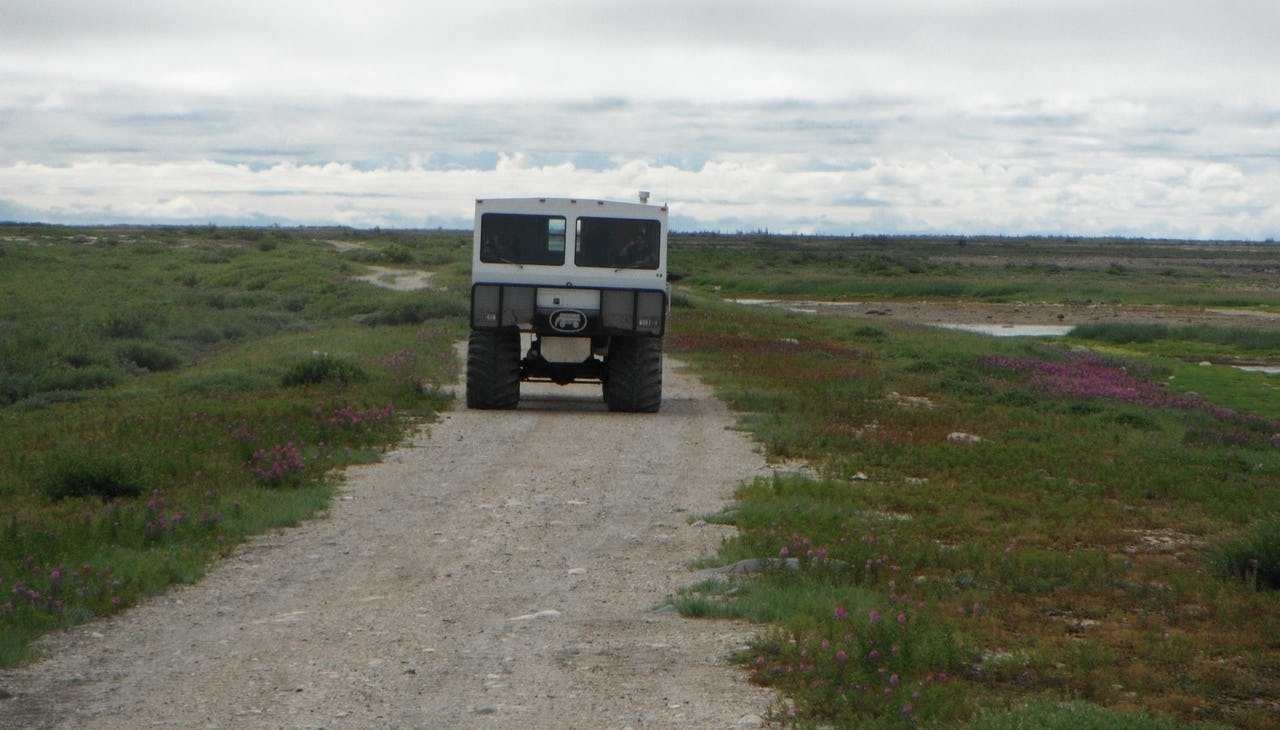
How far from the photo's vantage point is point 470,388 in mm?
18766

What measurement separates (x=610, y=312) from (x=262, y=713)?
489 inches

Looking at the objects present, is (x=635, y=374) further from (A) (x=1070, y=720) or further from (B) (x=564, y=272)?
(A) (x=1070, y=720)

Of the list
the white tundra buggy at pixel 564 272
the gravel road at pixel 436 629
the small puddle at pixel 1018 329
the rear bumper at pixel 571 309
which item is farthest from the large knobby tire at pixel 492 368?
the small puddle at pixel 1018 329

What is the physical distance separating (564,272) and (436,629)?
1104cm

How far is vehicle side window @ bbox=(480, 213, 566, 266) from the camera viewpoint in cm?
1831

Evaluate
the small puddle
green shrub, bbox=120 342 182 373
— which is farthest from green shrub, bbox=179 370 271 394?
the small puddle

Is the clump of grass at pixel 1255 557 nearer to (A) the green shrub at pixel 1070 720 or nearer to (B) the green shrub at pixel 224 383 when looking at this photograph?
(A) the green shrub at pixel 1070 720

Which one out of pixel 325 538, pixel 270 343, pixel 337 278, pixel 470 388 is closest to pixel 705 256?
pixel 337 278

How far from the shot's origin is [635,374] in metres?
18.8

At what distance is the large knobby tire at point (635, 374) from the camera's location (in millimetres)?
18766

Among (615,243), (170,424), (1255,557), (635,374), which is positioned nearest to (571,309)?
(615,243)

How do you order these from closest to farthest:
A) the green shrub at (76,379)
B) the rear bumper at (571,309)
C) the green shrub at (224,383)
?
the rear bumper at (571,309)
the green shrub at (224,383)
the green shrub at (76,379)

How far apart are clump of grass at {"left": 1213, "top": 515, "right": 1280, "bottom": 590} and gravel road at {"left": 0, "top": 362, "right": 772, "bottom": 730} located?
390cm

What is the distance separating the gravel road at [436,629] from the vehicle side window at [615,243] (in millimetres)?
5708
